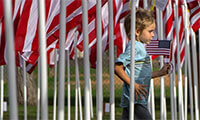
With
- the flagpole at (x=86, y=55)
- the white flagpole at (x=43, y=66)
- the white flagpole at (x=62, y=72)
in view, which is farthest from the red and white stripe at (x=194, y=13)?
the white flagpole at (x=43, y=66)

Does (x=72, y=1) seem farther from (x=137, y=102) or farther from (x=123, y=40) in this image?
(x=123, y=40)

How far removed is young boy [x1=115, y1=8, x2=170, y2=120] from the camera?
5.07 metres

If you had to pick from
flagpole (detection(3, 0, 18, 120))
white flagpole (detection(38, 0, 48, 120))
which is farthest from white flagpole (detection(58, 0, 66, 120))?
flagpole (detection(3, 0, 18, 120))

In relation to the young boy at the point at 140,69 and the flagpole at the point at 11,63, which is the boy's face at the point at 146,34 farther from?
the flagpole at the point at 11,63

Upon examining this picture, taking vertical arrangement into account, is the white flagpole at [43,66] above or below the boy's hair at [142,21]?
below

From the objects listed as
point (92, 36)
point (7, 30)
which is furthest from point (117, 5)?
point (7, 30)

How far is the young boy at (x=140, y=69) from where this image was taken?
5074 mm

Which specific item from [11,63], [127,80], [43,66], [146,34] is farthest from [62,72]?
[146,34]

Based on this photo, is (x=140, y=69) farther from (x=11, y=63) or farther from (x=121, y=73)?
(x=11, y=63)

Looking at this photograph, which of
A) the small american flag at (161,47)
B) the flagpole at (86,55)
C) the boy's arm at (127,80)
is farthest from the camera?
the small american flag at (161,47)

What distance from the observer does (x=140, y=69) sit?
523cm

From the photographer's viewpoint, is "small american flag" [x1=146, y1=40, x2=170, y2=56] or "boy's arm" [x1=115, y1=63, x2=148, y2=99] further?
"small american flag" [x1=146, y1=40, x2=170, y2=56]

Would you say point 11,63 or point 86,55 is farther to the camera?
point 86,55

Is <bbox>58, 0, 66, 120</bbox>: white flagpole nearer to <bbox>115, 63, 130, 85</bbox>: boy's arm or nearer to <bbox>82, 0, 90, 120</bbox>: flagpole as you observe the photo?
<bbox>82, 0, 90, 120</bbox>: flagpole
